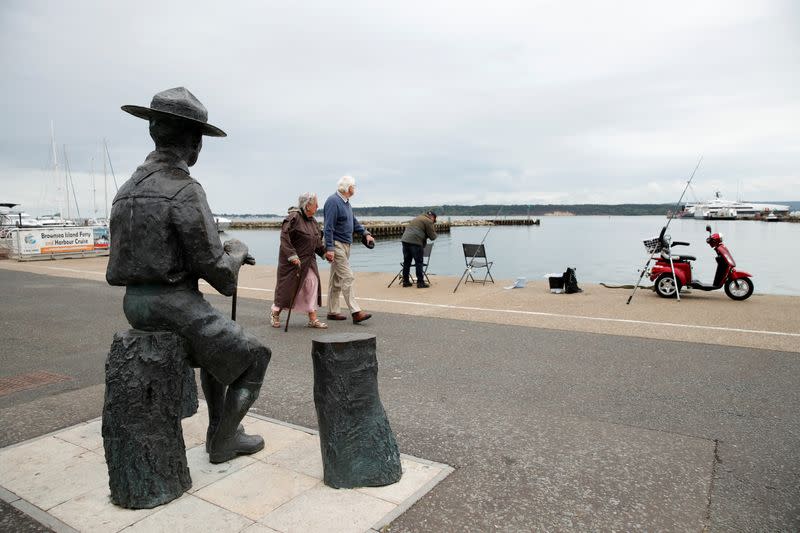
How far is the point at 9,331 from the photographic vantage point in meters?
7.77

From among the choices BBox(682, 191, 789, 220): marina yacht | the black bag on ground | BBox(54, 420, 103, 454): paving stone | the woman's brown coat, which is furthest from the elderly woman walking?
BBox(682, 191, 789, 220): marina yacht

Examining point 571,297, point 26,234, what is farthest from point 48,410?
point 26,234

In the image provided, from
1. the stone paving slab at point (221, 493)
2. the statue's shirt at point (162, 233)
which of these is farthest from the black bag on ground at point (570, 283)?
the statue's shirt at point (162, 233)

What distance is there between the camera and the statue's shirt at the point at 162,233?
2869 millimetres

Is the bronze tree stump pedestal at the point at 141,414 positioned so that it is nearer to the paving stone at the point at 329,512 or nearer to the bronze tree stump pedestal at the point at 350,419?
the paving stone at the point at 329,512

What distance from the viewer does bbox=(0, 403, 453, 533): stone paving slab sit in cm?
280

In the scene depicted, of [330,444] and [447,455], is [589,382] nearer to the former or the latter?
[447,455]

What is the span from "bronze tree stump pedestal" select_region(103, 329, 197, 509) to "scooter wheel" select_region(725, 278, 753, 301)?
32.1 ft

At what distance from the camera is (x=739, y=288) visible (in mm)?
10023

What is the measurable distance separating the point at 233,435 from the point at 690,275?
9.39 meters

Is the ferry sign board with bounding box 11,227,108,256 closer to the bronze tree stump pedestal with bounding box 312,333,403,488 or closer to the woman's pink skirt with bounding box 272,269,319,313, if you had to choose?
the woman's pink skirt with bounding box 272,269,319,313

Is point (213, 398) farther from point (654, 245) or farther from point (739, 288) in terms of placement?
point (739, 288)

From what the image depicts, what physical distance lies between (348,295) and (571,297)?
4.68 m

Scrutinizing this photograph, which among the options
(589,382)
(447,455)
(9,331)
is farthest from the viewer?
(9,331)
